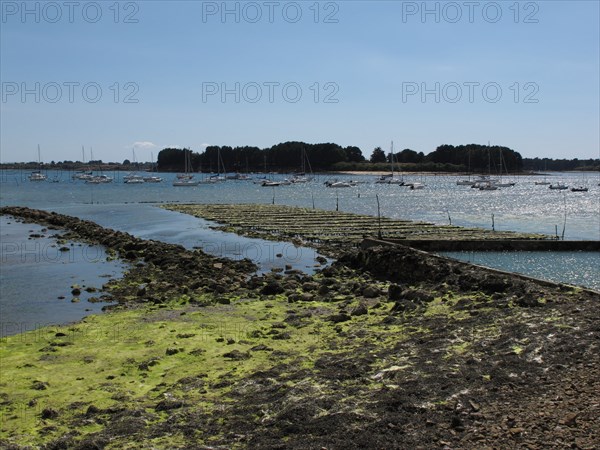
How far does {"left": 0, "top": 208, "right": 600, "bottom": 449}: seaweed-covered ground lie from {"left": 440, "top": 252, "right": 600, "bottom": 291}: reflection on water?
23.2 feet

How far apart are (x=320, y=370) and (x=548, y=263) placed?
23422 millimetres

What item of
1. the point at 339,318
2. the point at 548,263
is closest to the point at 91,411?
the point at 339,318

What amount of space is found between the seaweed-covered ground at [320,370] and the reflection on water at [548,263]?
7.06m

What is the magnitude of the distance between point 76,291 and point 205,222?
33.3 m

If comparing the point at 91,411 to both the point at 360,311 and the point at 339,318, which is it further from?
the point at 360,311

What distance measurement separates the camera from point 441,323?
1664 centimetres

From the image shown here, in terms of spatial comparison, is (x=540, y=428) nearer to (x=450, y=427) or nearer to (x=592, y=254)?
(x=450, y=427)

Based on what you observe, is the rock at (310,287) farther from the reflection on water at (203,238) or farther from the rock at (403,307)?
the reflection on water at (203,238)

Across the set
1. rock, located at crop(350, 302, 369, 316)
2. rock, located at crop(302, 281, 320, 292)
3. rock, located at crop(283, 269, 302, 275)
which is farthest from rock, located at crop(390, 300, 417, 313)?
rock, located at crop(283, 269, 302, 275)

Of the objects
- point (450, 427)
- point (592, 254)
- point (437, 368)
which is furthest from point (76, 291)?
point (592, 254)

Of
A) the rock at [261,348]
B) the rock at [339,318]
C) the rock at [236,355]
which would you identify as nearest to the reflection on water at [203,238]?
the rock at [339,318]

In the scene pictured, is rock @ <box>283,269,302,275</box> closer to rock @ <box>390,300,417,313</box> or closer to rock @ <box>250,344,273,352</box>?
rock @ <box>390,300,417,313</box>

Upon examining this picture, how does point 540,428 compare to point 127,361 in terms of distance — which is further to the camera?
point 127,361

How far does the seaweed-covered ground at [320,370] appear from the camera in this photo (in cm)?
945
